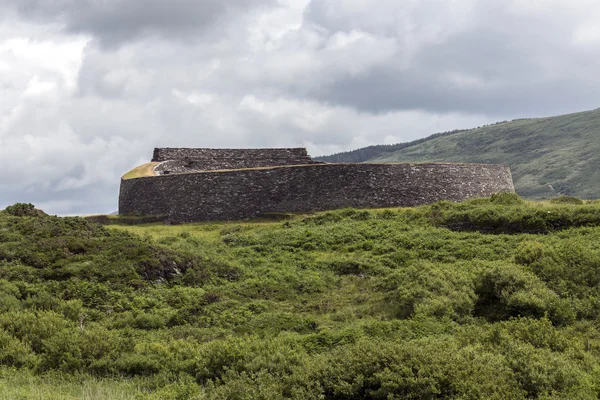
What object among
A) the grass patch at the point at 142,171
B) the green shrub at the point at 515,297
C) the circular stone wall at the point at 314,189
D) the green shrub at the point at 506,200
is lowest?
the green shrub at the point at 515,297

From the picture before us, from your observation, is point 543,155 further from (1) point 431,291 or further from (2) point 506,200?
(1) point 431,291

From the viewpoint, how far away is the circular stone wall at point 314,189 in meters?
30.7

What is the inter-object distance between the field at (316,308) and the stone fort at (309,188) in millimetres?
4445

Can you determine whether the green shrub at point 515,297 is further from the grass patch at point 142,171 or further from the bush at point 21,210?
the grass patch at point 142,171

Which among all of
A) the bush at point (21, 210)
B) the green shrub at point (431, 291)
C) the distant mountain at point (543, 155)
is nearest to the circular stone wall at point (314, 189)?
the bush at point (21, 210)

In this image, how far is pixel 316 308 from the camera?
16.0m

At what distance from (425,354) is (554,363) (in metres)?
2.02

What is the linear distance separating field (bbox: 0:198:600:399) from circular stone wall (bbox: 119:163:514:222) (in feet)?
14.6

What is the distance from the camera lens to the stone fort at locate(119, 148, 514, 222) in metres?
30.7

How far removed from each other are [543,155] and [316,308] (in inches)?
6441

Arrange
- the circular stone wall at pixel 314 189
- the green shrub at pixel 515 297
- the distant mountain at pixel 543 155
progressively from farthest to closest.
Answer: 1. the distant mountain at pixel 543 155
2. the circular stone wall at pixel 314 189
3. the green shrub at pixel 515 297

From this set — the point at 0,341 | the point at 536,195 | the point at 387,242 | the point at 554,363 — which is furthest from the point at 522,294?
Answer: the point at 536,195

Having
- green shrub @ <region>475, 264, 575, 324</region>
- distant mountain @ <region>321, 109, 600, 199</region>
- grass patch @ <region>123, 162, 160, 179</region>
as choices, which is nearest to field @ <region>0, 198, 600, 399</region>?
green shrub @ <region>475, 264, 575, 324</region>

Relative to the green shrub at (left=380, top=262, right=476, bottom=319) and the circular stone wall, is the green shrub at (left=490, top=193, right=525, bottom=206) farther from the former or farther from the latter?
the green shrub at (left=380, top=262, right=476, bottom=319)
